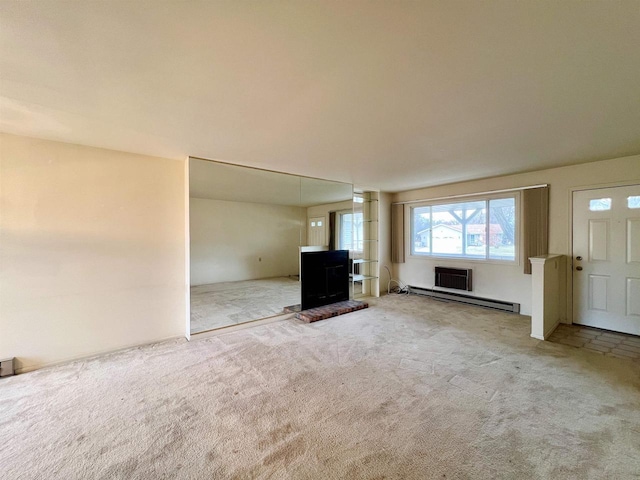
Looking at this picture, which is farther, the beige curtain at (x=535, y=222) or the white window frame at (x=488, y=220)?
the white window frame at (x=488, y=220)

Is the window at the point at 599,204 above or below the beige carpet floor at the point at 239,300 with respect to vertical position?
above

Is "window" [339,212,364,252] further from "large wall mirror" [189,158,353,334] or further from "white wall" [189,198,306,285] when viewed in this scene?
"white wall" [189,198,306,285]

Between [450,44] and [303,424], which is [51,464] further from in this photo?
[450,44]

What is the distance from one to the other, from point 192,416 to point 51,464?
77cm

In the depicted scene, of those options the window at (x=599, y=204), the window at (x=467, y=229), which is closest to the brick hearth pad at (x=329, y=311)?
the window at (x=467, y=229)

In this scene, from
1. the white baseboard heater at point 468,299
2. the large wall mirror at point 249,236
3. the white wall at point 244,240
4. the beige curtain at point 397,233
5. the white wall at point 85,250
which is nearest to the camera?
the white wall at point 85,250

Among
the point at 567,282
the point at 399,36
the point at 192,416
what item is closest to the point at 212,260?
the point at 192,416

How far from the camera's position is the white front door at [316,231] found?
482cm

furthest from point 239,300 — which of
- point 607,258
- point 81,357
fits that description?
point 607,258

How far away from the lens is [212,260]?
13.4 feet

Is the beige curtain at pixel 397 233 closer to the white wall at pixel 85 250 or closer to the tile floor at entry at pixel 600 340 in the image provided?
the tile floor at entry at pixel 600 340

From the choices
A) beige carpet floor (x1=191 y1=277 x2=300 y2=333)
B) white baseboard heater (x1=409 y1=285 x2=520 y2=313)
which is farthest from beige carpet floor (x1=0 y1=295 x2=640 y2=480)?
white baseboard heater (x1=409 y1=285 x2=520 y2=313)

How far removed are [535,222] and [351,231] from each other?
3.10 meters

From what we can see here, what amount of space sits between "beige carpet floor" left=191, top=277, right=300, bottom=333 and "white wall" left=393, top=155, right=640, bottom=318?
324cm
